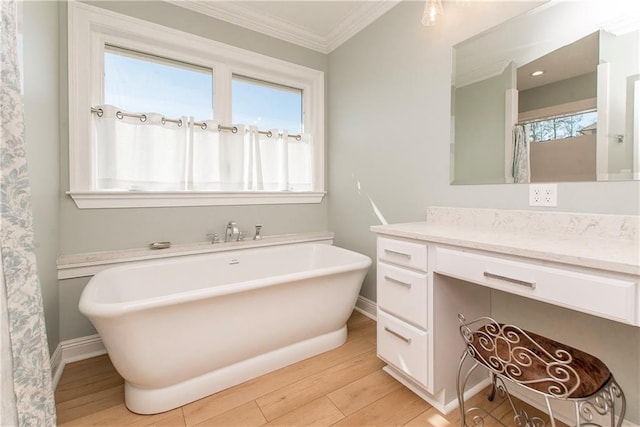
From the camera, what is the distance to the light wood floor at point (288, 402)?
1387 mm

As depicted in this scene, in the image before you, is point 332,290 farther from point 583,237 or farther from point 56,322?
point 56,322

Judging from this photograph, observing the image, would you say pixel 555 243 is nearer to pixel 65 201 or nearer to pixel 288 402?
pixel 288 402

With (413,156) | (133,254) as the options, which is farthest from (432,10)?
(133,254)

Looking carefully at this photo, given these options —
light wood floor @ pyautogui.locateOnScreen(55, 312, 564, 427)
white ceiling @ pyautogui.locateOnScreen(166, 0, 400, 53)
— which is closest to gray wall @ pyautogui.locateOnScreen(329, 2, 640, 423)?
white ceiling @ pyautogui.locateOnScreen(166, 0, 400, 53)

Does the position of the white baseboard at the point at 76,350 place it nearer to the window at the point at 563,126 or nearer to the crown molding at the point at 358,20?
the window at the point at 563,126

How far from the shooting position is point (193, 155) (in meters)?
2.33

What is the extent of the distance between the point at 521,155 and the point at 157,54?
104 inches

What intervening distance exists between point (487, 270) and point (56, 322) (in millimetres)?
2477

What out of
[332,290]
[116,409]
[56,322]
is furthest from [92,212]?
[332,290]

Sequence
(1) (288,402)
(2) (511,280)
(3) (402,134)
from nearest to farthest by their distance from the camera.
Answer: (2) (511,280), (1) (288,402), (3) (402,134)

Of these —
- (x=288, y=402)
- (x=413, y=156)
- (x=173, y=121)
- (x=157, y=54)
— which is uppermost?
(x=157, y=54)

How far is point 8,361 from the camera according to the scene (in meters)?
0.93

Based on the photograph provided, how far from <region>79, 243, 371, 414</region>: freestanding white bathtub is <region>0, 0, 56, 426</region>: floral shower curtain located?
239 millimetres

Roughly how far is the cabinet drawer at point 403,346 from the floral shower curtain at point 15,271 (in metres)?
1.53
